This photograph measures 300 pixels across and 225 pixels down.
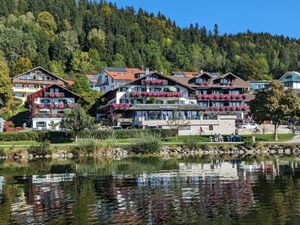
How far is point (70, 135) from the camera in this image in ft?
271

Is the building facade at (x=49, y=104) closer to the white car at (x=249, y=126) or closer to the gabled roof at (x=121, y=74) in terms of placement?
the gabled roof at (x=121, y=74)

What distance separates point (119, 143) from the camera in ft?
258

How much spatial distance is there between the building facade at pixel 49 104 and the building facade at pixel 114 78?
21854mm

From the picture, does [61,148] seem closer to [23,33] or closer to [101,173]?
[101,173]

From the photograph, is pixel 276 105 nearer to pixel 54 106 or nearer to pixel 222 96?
pixel 222 96

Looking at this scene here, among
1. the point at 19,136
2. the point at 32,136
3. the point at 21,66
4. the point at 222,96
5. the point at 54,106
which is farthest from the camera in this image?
the point at 21,66

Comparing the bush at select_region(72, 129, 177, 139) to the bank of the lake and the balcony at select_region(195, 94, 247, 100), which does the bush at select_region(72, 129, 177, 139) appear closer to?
the bank of the lake

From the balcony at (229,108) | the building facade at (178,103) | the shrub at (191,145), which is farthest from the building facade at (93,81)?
the shrub at (191,145)

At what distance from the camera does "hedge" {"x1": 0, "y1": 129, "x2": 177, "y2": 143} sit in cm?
8075

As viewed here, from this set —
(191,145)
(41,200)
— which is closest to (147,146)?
(191,145)

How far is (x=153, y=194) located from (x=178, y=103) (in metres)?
74.8

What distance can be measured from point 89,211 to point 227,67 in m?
161

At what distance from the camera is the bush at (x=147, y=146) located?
73.8 meters

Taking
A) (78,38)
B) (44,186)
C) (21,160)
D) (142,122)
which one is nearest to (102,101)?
(142,122)
